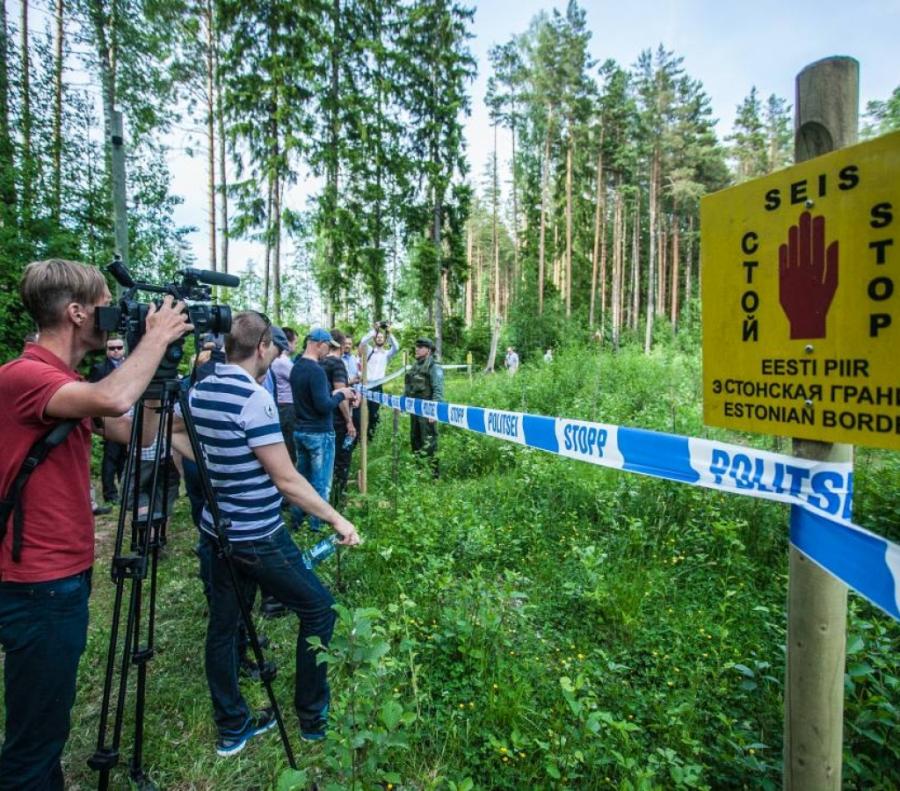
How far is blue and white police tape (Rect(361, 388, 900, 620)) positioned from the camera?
3.96 feet

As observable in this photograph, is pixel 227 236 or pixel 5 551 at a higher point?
pixel 227 236

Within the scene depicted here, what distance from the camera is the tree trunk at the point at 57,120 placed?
882cm

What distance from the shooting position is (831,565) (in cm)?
134

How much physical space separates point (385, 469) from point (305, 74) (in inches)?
659

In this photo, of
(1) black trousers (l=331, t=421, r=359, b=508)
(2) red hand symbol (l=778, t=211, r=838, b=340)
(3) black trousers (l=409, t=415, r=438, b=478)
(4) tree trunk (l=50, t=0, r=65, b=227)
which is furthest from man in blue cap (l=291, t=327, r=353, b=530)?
(4) tree trunk (l=50, t=0, r=65, b=227)

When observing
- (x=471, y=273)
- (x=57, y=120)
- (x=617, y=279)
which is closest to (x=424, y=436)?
(x=57, y=120)

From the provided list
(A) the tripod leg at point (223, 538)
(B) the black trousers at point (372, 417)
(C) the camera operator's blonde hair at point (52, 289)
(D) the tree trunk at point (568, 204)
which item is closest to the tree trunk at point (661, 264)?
(D) the tree trunk at point (568, 204)

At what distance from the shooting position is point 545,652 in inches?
111

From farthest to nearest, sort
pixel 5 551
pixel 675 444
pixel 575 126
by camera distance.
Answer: pixel 575 126, pixel 675 444, pixel 5 551

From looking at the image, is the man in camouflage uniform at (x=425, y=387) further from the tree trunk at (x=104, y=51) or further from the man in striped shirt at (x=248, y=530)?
the tree trunk at (x=104, y=51)

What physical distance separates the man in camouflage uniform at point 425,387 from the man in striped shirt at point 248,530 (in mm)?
5102

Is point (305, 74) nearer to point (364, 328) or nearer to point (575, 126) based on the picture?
point (364, 328)

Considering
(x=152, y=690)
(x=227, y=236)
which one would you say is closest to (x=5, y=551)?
A: (x=152, y=690)

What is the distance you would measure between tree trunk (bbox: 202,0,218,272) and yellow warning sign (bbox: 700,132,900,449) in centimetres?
1964
